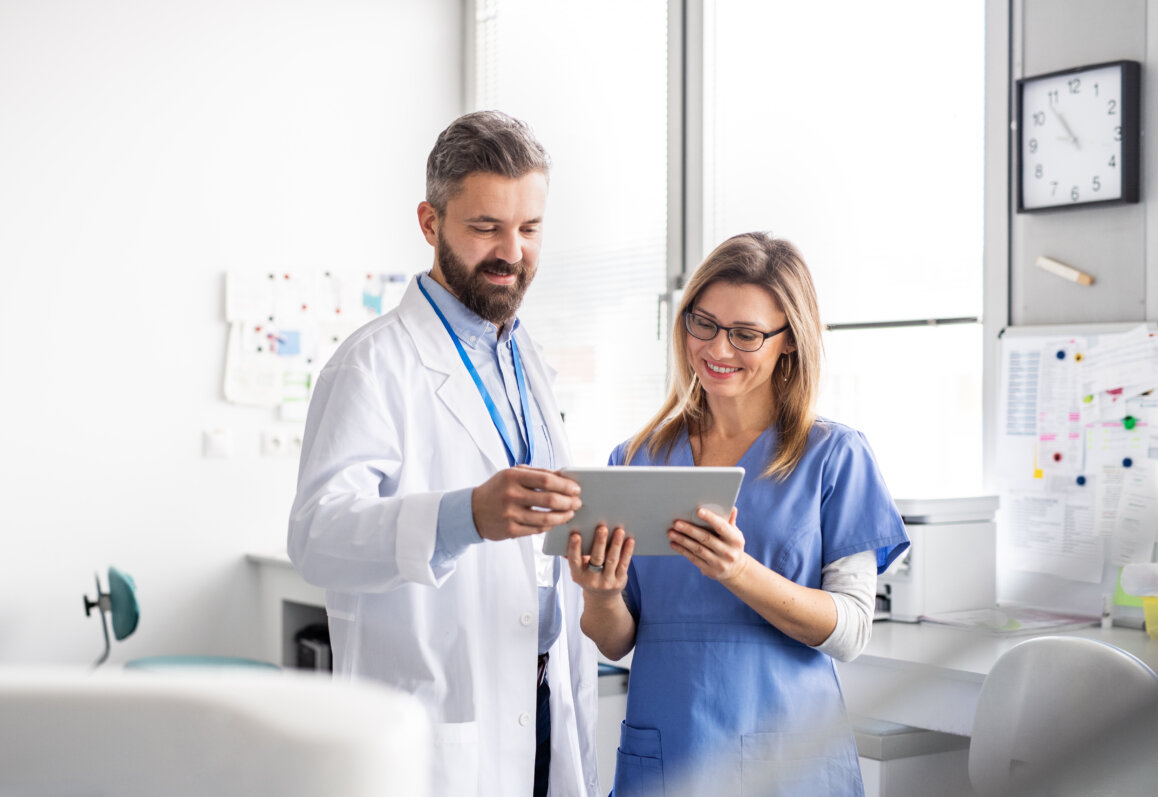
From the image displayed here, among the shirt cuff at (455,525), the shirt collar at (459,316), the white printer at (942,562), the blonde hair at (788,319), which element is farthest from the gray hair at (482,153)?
the white printer at (942,562)

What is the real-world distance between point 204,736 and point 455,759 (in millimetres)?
1116

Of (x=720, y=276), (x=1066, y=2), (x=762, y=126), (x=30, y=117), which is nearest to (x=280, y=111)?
(x=30, y=117)

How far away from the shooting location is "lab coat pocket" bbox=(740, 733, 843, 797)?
52.1 inches

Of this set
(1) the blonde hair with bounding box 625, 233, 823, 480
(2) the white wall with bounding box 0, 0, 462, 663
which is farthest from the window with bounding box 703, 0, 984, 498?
(2) the white wall with bounding box 0, 0, 462, 663

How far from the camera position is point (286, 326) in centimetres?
405

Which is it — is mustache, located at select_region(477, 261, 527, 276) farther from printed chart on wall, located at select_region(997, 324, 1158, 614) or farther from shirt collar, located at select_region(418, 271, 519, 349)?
printed chart on wall, located at select_region(997, 324, 1158, 614)

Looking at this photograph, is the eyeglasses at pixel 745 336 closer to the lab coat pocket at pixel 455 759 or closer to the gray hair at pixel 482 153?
the gray hair at pixel 482 153

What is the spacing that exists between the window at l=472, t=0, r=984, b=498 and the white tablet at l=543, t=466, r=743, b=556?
1.45 metres

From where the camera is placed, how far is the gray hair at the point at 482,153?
1.52 metres

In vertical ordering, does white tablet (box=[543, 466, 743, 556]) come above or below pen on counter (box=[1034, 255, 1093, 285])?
below

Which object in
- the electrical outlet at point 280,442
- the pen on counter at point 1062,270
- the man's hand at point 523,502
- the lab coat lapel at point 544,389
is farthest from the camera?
the electrical outlet at point 280,442

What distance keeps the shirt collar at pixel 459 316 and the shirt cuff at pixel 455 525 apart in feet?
1.22

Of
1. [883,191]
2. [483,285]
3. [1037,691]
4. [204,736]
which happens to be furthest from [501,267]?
[883,191]

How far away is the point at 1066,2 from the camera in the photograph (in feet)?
8.60
